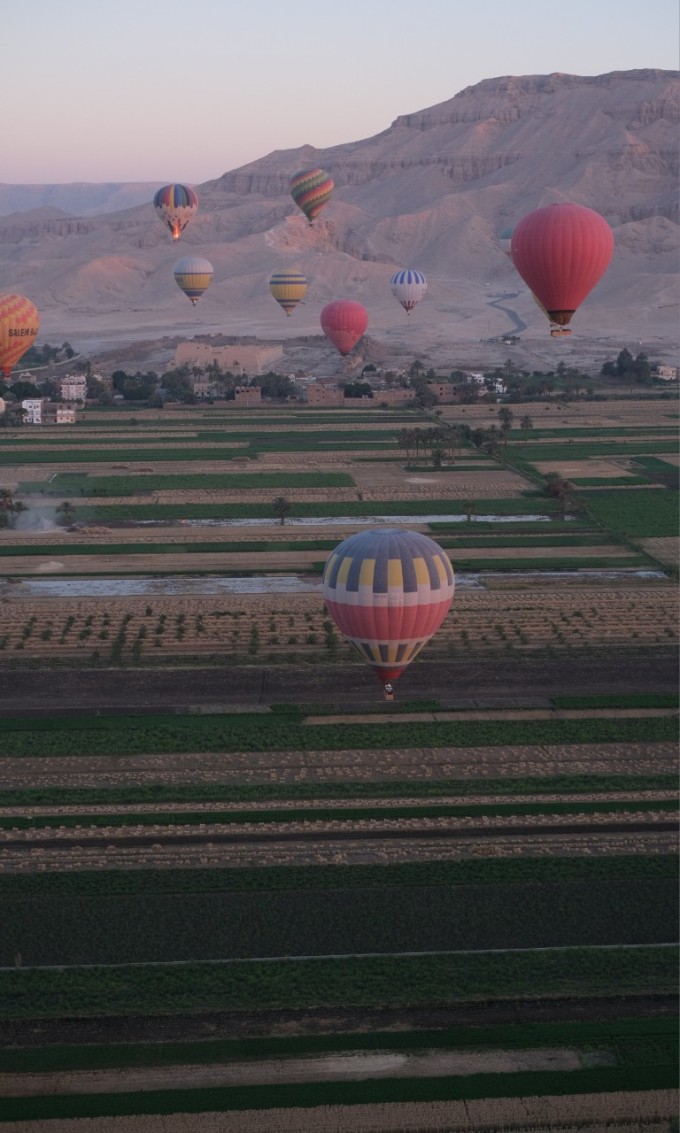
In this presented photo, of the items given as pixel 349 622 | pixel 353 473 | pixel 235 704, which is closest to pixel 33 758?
pixel 235 704

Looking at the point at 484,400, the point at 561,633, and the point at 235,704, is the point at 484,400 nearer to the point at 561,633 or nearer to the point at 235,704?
the point at 561,633

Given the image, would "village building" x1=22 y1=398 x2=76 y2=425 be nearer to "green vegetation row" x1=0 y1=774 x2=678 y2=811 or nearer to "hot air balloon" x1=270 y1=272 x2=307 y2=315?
"hot air balloon" x1=270 y1=272 x2=307 y2=315

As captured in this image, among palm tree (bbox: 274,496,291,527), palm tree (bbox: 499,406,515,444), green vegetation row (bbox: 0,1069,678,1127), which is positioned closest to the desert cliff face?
palm tree (bbox: 499,406,515,444)

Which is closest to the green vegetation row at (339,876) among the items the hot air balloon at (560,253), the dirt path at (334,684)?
the dirt path at (334,684)

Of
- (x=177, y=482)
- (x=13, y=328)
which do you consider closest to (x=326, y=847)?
(x=177, y=482)

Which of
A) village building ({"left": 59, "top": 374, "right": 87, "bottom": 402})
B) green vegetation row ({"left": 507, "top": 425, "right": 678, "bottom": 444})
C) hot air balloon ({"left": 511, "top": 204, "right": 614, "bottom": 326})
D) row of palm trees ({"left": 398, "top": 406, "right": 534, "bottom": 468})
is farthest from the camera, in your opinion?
village building ({"left": 59, "top": 374, "right": 87, "bottom": 402})
